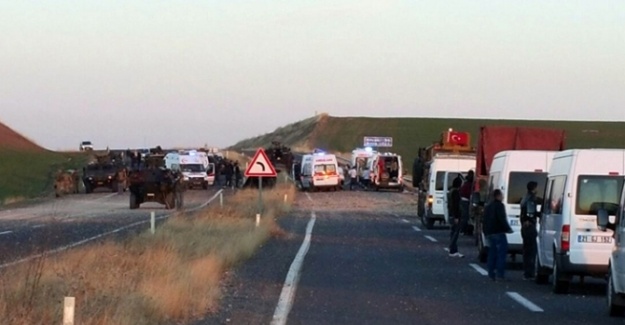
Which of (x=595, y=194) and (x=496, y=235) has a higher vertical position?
(x=595, y=194)

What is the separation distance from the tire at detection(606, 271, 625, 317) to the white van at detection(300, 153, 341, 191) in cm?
6100

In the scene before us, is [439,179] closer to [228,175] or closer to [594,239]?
[594,239]

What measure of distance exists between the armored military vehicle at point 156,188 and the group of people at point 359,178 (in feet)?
109

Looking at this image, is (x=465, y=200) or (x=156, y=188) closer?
(x=465, y=200)

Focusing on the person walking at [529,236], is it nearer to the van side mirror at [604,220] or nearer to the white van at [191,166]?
the van side mirror at [604,220]

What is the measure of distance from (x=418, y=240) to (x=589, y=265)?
15430mm

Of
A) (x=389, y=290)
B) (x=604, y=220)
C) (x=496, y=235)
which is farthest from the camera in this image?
(x=496, y=235)

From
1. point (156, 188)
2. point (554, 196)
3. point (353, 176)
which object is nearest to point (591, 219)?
point (554, 196)

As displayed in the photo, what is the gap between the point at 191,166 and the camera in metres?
81.9

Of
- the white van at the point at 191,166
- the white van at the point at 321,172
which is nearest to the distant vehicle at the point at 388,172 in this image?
the white van at the point at 321,172

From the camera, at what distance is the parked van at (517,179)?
25125 mm

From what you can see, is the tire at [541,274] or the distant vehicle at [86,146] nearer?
the tire at [541,274]

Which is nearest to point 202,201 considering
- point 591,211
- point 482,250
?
point 482,250

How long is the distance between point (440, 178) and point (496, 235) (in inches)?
693
